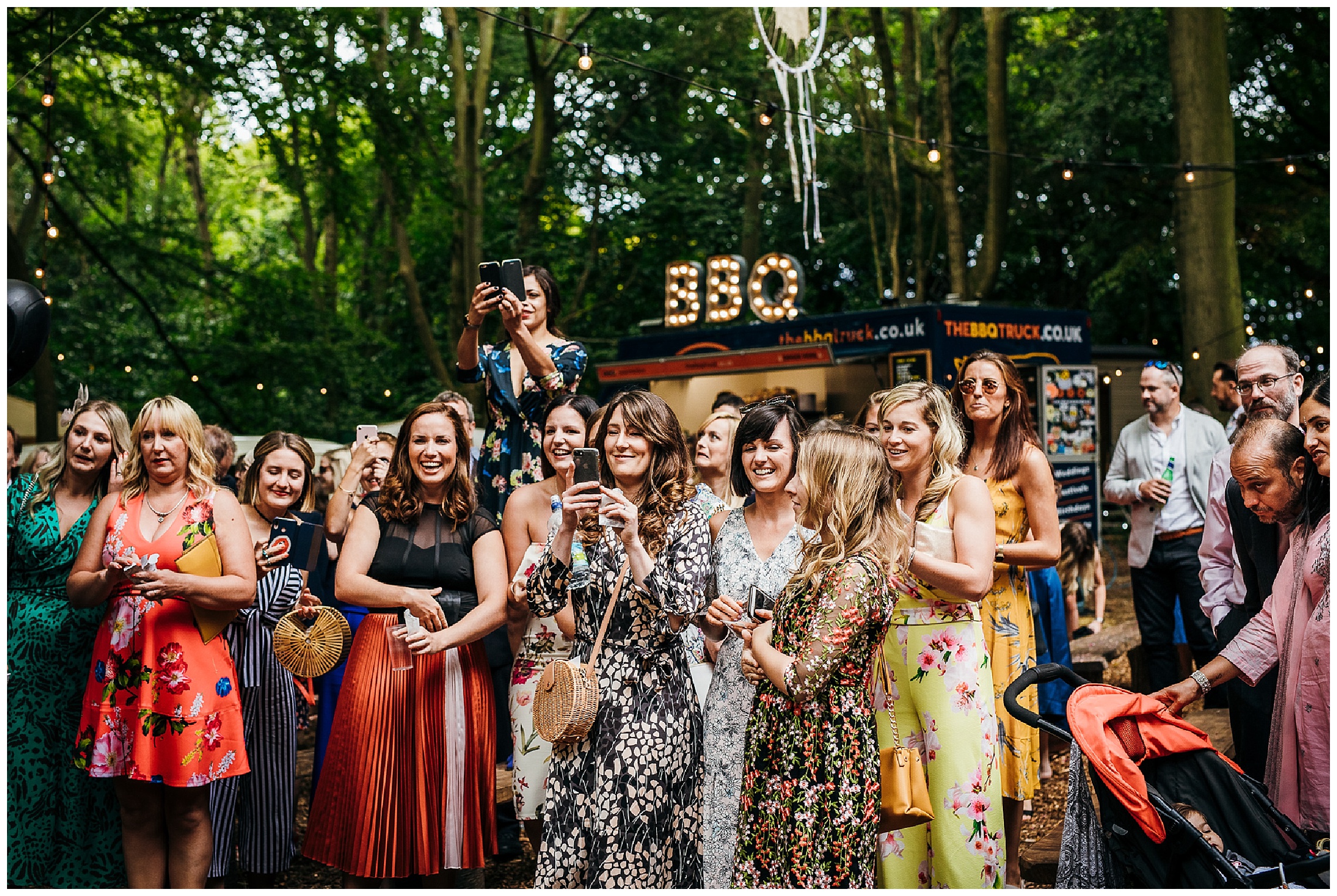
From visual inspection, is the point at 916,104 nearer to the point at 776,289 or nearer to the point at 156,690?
A: the point at 776,289

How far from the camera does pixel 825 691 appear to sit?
3.02 m

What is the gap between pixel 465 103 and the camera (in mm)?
15672

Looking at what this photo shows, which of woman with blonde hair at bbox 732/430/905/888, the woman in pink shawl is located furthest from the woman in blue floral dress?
the woman in pink shawl

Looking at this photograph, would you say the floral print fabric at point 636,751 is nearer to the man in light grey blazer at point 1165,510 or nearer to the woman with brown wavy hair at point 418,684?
the woman with brown wavy hair at point 418,684

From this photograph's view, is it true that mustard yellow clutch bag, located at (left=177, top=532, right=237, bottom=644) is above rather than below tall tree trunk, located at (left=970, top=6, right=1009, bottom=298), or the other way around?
below

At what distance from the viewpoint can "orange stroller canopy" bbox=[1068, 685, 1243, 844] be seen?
9.36ft

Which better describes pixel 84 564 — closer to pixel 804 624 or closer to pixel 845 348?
pixel 804 624

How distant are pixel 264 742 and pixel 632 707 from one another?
2064mm

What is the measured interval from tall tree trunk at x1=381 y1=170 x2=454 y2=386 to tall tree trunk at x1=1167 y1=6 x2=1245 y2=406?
9.68m

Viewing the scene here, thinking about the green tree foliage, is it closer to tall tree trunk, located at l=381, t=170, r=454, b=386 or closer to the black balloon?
tall tree trunk, located at l=381, t=170, r=454, b=386

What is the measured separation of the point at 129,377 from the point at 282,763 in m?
17.2

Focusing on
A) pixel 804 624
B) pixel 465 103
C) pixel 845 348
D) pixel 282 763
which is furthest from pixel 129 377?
pixel 804 624

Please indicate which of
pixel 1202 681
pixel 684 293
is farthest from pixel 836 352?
pixel 1202 681

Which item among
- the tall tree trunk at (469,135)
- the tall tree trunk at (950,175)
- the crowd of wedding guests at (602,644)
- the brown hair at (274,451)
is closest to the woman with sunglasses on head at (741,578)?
the crowd of wedding guests at (602,644)
